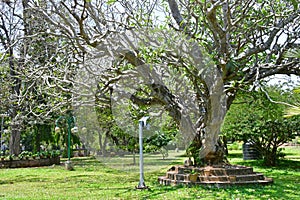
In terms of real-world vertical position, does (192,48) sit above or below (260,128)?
above

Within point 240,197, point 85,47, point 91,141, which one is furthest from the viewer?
point 91,141

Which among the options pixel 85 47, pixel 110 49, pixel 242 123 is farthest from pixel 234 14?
pixel 242 123

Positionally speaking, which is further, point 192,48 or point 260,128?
point 260,128

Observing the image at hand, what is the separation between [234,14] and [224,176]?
4.18m

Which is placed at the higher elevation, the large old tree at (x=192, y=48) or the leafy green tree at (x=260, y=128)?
the large old tree at (x=192, y=48)

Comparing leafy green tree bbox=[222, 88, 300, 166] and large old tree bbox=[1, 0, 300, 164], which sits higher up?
large old tree bbox=[1, 0, 300, 164]

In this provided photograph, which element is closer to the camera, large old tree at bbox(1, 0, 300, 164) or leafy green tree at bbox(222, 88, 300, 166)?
large old tree at bbox(1, 0, 300, 164)

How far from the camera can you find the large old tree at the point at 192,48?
8.87 metres

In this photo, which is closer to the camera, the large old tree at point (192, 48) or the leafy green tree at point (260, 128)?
the large old tree at point (192, 48)

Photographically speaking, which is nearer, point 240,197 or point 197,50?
point 240,197

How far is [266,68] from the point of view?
9.54 metres

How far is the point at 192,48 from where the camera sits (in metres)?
9.07

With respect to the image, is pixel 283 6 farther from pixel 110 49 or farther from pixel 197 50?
pixel 110 49

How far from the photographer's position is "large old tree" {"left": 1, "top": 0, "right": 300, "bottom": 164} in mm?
8867
